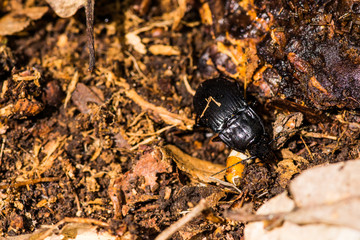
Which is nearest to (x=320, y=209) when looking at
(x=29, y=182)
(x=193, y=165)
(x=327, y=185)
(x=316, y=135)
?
(x=327, y=185)

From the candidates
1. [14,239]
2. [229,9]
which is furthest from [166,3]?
[14,239]

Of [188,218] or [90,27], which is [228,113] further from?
[90,27]

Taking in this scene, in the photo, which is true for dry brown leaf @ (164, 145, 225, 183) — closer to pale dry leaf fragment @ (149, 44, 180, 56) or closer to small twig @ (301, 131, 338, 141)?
small twig @ (301, 131, 338, 141)

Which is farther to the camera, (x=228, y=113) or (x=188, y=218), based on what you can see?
(x=228, y=113)

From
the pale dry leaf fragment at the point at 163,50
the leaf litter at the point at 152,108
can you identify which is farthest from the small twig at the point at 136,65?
the pale dry leaf fragment at the point at 163,50

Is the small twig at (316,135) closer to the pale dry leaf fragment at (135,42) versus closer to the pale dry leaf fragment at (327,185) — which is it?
the pale dry leaf fragment at (327,185)

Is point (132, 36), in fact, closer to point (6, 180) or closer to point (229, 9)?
point (229, 9)
